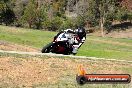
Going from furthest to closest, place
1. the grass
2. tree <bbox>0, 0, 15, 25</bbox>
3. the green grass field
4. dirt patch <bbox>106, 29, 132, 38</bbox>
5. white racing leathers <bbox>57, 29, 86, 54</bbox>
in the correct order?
tree <bbox>0, 0, 15, 25</bbox>, dirt patch <bbox>106, 29, 132, 38</bbox>, the green grass field, white racing leathers <bbox>57, 29, 86, 54</bbox>, the grass

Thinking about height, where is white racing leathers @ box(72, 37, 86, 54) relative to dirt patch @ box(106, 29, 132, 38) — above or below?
above

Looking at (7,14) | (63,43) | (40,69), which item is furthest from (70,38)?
(7,14)

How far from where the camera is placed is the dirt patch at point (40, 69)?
50.4 ft

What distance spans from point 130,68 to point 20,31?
23836 millimetres

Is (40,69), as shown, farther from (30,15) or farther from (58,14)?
(58,14)

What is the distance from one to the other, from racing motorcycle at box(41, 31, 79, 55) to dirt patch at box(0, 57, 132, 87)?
1.65m

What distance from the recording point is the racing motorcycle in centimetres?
2127

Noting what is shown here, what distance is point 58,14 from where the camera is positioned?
8506 centimetres

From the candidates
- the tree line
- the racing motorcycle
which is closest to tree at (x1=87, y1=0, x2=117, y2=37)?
the tree line

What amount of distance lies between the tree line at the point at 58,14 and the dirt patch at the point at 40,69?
178ft

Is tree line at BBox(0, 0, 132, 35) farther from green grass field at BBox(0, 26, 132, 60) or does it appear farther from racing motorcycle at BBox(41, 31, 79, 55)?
racing motorcycle at BBox(41, 31, 79, 55)

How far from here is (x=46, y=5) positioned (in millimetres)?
83688

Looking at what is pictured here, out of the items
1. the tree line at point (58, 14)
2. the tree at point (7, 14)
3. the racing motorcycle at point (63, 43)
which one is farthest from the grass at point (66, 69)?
the tree at point (7, 14)

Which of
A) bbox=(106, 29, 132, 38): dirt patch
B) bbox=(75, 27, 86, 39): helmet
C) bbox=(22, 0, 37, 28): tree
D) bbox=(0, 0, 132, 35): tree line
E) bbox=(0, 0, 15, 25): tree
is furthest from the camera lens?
bbox=(0, 0, 15, 25): tree
